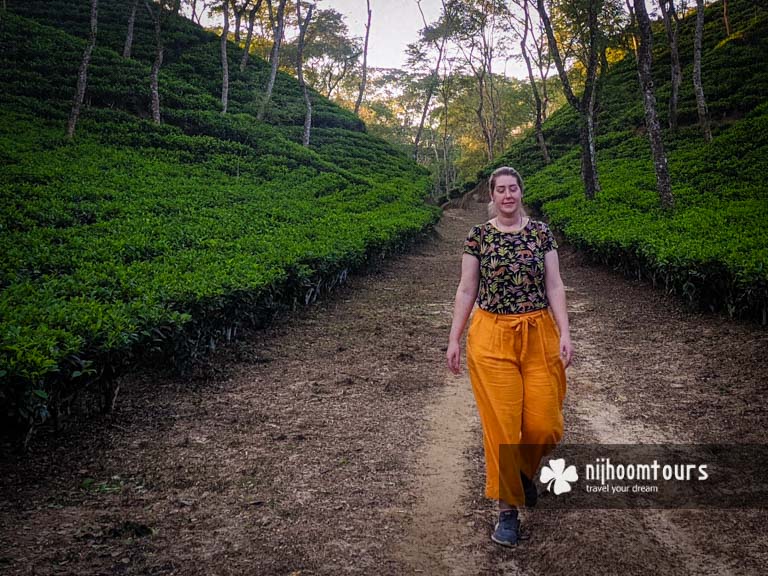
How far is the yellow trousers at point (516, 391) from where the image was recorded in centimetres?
305

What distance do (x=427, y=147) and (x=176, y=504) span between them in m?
62.6

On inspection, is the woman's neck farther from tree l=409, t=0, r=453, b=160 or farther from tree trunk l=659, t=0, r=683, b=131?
tree l=409, t=0, r=453, b=160

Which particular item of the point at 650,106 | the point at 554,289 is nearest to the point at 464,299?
the point at 554,289

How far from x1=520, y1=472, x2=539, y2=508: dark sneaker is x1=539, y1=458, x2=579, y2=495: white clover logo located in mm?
258

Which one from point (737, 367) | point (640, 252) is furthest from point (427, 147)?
point (737, 367)

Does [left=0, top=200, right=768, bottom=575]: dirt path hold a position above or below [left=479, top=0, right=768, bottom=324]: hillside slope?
below

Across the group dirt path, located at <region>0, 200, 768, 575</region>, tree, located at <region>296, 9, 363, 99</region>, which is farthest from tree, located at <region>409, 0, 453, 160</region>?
dirt path, located at <region>0, 200, 768, 575</region>

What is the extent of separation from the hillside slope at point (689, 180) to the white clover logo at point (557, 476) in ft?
13.7

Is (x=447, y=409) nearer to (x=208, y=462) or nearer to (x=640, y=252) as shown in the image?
(x=208, y=462)

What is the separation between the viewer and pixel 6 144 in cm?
1572

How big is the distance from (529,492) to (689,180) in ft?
52.1

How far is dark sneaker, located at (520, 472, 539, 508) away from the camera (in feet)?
10.9

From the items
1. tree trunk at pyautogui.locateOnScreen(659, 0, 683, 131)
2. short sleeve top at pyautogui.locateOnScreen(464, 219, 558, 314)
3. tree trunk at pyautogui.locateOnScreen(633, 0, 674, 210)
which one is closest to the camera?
short sleeve top at pyautogui.locateOnScreen(464, 219, 558, 314)

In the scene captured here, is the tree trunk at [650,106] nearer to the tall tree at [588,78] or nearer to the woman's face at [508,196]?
the tall tree at [588,78]
